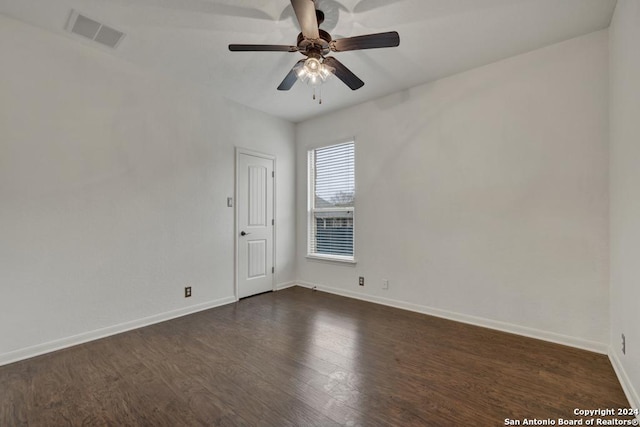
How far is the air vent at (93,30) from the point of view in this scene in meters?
2.47

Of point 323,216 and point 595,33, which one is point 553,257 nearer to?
point 595,33

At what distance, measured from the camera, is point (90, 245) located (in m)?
2.87

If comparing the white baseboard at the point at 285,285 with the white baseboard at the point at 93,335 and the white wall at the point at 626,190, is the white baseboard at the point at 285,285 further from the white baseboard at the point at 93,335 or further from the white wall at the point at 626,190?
the white wall at the point at 626,190

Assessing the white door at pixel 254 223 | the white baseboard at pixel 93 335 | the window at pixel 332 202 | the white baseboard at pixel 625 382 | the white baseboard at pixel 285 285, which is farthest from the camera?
the white baseboard at pixel 285 285

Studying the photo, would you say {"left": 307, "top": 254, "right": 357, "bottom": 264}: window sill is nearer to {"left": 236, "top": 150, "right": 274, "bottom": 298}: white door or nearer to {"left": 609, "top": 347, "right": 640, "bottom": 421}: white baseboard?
{"left": 236, "top": 150, "right": 274, "bottom": 298}: white door

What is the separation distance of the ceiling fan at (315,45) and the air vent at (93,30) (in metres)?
1.32

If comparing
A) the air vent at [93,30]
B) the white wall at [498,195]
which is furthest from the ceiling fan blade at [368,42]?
the air vent at [93,30]

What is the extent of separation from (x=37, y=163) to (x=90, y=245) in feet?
2.74

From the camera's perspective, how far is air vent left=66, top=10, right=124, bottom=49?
8.10 ft

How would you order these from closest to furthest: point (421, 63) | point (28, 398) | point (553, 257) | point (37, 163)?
point (28, 398)
point (37, 163)
point (553, 257)
point (421, 63)

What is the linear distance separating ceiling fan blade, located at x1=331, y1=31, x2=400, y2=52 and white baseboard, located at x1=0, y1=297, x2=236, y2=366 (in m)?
3.27

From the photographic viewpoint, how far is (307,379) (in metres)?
2.15

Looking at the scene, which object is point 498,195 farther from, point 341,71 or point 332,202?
point 332,202

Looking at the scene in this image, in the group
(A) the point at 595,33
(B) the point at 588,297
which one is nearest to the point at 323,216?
(B) the point at 588,297
